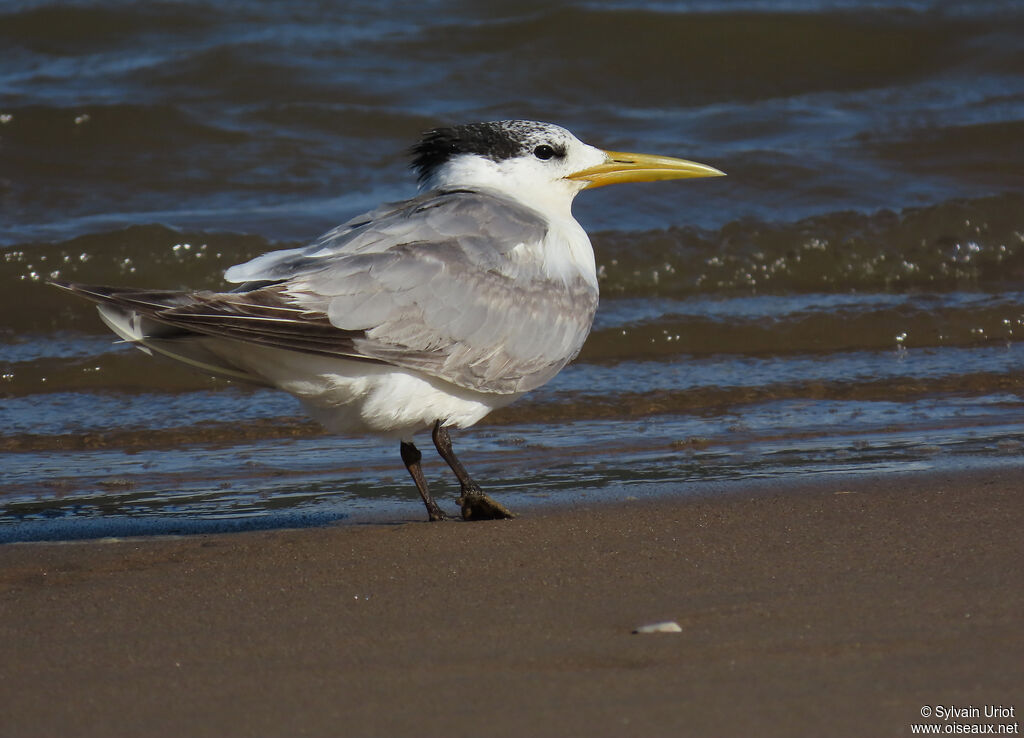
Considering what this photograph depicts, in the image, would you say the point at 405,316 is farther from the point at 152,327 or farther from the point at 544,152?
the point at 544,152

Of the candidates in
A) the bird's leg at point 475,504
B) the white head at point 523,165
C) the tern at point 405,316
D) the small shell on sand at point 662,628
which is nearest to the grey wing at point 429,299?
the tern at point 405,316

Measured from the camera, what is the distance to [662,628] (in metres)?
2.77

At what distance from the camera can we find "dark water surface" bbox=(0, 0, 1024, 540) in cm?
491

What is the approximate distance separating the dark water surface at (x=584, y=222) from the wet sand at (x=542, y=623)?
1.86 feet

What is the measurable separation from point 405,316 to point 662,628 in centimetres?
148

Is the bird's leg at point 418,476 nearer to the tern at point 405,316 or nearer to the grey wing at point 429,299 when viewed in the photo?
the tern at point 405,316

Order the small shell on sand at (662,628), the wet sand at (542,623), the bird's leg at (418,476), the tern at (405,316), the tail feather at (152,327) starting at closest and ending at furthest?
the wet sand at (542,623)
the small shell on sand at (662,628)
the tail feather at (152,327)
the tern at (405,316)
the bird's leg at (418,476)

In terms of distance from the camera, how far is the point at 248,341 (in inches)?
141

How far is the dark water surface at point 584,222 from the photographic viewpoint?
16.1 feet

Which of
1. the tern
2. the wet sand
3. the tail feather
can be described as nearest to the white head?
the tern

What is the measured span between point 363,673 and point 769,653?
79 cm

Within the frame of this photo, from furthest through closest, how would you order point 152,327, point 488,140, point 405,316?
point 488,140 < point 405,316 < point 152,327

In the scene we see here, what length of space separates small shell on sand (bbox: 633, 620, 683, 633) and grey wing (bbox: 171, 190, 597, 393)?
4.41ft

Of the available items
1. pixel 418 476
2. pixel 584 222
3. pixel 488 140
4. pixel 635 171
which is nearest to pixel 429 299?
pixel 418 476
